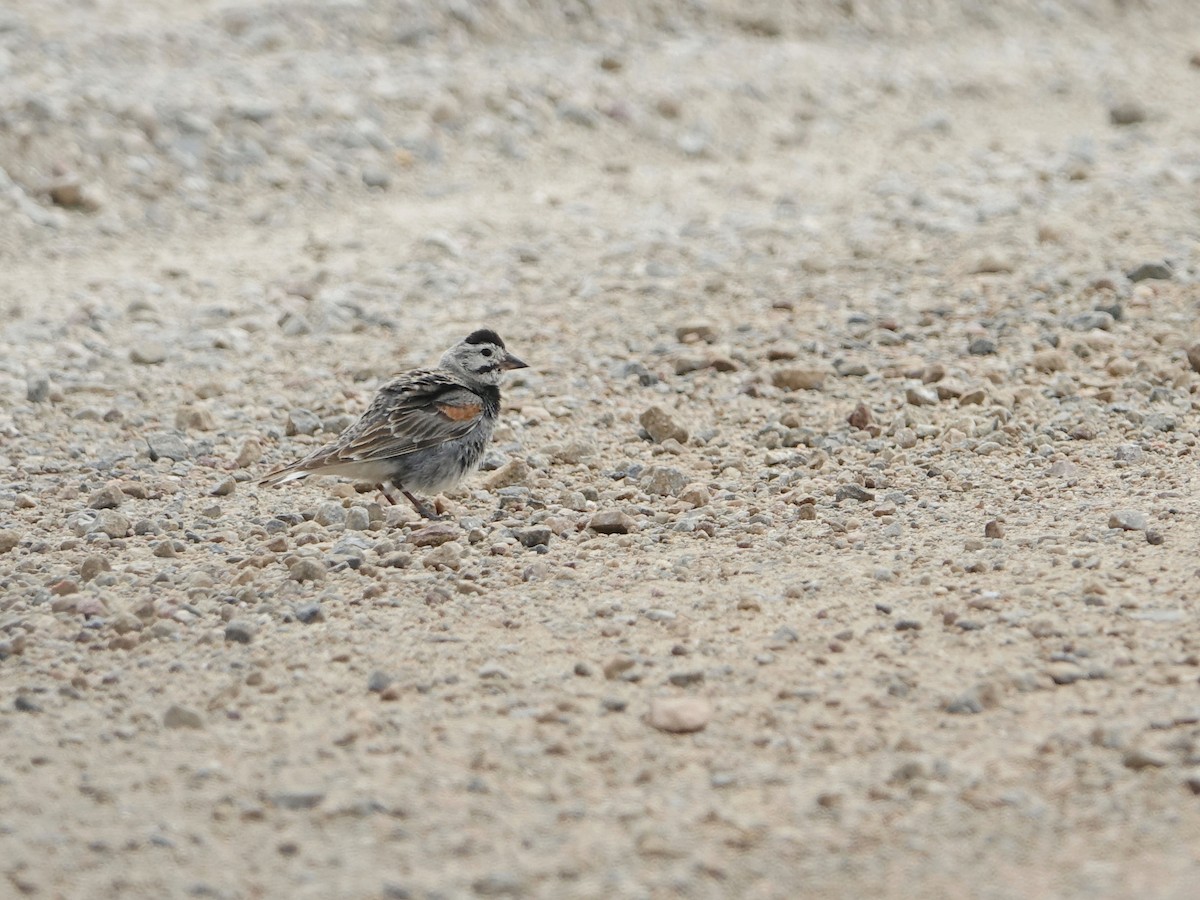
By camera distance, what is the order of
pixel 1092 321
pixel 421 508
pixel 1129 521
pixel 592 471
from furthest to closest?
pixel 1092 321, pixel 592 471, pixel 421 508, pixel 1129 521

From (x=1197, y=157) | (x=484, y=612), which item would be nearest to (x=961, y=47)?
(x=1197, y=157)

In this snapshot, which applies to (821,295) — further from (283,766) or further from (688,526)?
(283,766)

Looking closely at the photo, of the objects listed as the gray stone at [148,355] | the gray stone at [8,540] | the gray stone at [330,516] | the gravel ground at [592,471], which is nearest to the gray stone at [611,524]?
the gravel ground at [592,471]

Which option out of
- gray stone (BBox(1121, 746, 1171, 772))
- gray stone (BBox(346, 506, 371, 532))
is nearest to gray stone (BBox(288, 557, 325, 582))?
gray stone (BBox(346, 506, 371, 532))

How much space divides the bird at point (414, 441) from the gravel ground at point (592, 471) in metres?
0.26

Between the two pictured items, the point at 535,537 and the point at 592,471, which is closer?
the point at 535,537

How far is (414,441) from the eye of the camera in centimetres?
870

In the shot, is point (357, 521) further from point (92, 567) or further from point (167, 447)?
point (167, 447)

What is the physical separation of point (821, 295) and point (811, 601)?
18.0 ft

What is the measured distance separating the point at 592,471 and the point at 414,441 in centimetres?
112

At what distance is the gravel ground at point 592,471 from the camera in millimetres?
5465

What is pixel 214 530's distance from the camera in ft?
27.3

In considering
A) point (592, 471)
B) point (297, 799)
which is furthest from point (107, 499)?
point (297, 799)

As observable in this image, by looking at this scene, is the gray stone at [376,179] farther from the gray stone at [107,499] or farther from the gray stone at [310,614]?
the gray stone at [310,614]
